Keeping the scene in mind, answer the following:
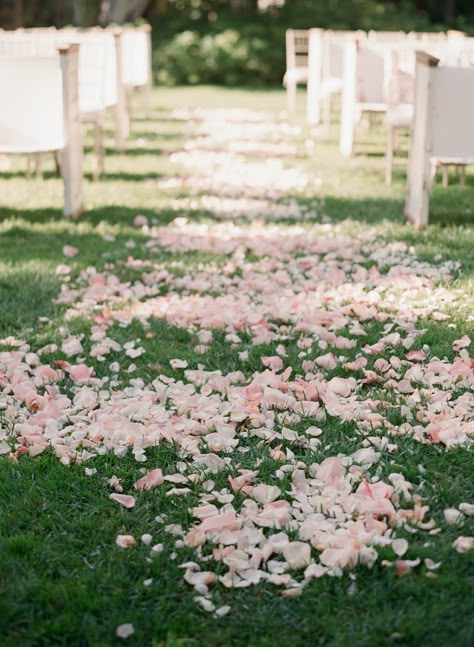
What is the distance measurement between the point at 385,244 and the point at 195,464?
297 centimetres

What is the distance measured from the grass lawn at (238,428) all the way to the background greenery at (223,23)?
38.5 ft

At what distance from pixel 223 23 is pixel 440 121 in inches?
521

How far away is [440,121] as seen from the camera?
18.1 ft

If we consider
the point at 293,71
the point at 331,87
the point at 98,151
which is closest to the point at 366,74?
the point at 331,87

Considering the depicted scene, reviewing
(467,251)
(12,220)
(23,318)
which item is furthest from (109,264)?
(467,251)

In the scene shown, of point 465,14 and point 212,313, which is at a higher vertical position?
point 465,14

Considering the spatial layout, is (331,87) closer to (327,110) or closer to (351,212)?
(327,110)

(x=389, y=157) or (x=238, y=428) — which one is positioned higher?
(x=389, y=157)

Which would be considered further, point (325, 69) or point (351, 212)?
point (325, 69)

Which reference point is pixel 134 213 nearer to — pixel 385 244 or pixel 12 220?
pixel 12 220

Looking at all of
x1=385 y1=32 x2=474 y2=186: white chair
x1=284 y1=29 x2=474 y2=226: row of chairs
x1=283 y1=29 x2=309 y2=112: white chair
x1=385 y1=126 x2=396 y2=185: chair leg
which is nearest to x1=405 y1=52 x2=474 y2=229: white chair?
x1=284 y1=29 x2=474 y2=226: row of chairs

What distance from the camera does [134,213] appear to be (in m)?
6.36

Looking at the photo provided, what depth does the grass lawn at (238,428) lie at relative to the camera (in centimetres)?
206

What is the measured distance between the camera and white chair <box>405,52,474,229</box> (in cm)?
543
